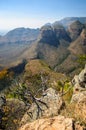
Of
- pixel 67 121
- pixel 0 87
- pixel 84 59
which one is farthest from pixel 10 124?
pixel 0 87

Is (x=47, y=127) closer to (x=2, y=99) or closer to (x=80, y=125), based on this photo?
(x=80, y=125)

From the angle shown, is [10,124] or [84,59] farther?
[84,59]

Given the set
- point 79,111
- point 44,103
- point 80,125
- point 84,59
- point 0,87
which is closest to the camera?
point 80,125

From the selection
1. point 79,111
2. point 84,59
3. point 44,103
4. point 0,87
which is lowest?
point 0,87

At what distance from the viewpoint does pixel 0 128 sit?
113 feet

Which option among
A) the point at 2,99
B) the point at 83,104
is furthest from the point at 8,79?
the point at 83,104

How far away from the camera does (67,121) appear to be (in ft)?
50.0

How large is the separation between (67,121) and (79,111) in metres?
3.17

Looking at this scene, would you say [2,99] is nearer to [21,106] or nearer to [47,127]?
[21,106]

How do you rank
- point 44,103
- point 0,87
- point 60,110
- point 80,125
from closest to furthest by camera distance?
point 80,125
point 60,110
point 44,103
point 0,87

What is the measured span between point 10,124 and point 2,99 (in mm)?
6421

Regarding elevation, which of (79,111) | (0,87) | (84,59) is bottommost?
(0,87)

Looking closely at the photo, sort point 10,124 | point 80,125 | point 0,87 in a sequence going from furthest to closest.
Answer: point 0,87 < point 10,124 < point 80,125

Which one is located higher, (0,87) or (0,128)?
(0,128)
